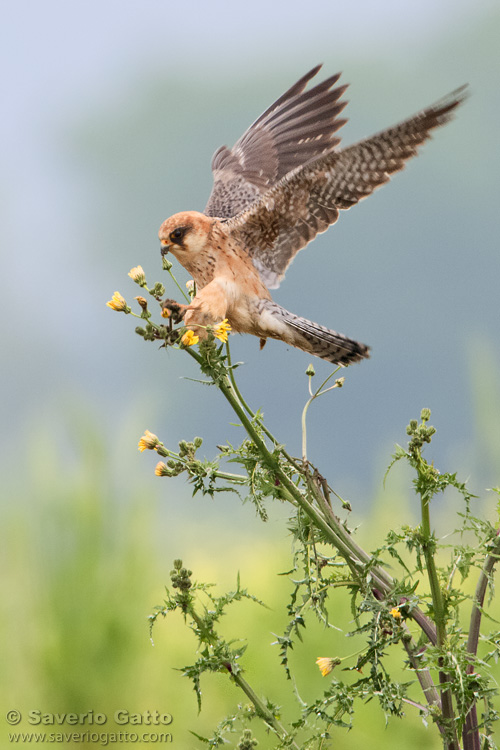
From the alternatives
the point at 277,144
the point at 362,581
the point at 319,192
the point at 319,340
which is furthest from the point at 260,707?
the point at 277,144

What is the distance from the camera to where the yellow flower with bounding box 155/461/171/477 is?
5.70 ft

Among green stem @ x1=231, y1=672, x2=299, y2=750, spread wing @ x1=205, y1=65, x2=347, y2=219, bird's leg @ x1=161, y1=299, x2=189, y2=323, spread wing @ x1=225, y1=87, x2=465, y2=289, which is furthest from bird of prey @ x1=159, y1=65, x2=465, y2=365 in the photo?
green stem @ x1=231, y1=672, x2=299, y2=750

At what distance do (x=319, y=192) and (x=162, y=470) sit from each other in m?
1.62

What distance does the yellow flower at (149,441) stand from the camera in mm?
1757

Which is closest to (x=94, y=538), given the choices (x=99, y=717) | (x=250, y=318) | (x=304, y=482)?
(x=99, y=717)

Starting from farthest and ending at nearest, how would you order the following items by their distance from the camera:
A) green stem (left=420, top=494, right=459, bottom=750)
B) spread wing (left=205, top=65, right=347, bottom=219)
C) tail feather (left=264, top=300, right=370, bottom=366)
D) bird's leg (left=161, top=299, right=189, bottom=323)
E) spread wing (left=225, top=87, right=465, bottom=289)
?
spread wing (left=205, top=65, right=347, bottom=219) < tail feather (left=264, top=300, right=370, bottom=366) < spread wing (left=225, top=87, right=465, bottom=289) < bird's leg (left=161, top=299, right=189, bottom=323) < green stem (left=420, top=494, right=459, bottom=750)

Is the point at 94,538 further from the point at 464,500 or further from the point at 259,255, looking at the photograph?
the point at 464,500

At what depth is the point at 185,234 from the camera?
2.98 m

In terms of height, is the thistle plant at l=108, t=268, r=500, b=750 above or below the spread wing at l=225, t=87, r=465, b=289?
below

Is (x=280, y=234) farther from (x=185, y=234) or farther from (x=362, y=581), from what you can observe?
(x=362, y=581)

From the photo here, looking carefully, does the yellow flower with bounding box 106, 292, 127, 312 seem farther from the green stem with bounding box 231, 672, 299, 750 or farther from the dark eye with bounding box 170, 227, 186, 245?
the dark eye with bounding box 170, 227, 186, 245

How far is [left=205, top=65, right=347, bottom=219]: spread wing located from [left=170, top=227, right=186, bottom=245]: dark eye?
0.98 metres

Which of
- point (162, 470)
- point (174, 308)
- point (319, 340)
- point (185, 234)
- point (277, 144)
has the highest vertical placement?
point (277, 144)

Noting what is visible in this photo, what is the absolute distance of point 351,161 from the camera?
2.77 m
